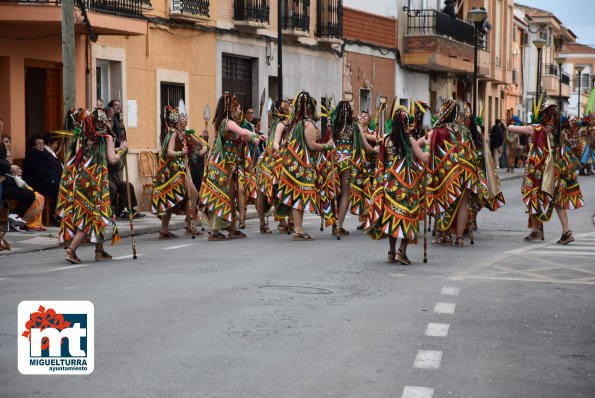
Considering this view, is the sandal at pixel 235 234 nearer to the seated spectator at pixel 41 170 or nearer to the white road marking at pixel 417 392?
the seated spectator at pixel 41 170

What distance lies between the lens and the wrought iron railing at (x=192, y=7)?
2417cm

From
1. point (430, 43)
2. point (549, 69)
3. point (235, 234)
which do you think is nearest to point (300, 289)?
point (235, 234)

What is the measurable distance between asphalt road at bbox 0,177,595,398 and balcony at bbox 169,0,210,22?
1061 cm

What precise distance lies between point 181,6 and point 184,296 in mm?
15146

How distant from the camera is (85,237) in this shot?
42.5ft

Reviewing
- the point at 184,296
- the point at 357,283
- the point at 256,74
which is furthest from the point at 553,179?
the point at 256,74

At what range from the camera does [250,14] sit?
27.7m

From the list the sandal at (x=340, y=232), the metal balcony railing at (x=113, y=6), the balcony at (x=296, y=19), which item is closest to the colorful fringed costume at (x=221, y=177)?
the sandal at (x=340, y=232)

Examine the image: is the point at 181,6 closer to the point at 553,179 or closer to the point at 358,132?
the point at 358,132

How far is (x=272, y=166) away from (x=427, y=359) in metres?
9.49

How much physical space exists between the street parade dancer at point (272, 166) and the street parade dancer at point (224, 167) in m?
0.38

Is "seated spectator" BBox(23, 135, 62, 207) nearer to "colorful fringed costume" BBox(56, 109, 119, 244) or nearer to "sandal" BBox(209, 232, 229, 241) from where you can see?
"sandal" BBox(209, 232, 229, 241)

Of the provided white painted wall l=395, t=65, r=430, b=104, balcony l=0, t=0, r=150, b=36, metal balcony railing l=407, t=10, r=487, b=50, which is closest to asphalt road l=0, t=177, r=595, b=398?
balcony l=0, t=0, r=150, b=36

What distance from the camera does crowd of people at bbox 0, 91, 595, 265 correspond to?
1291 centimetres
